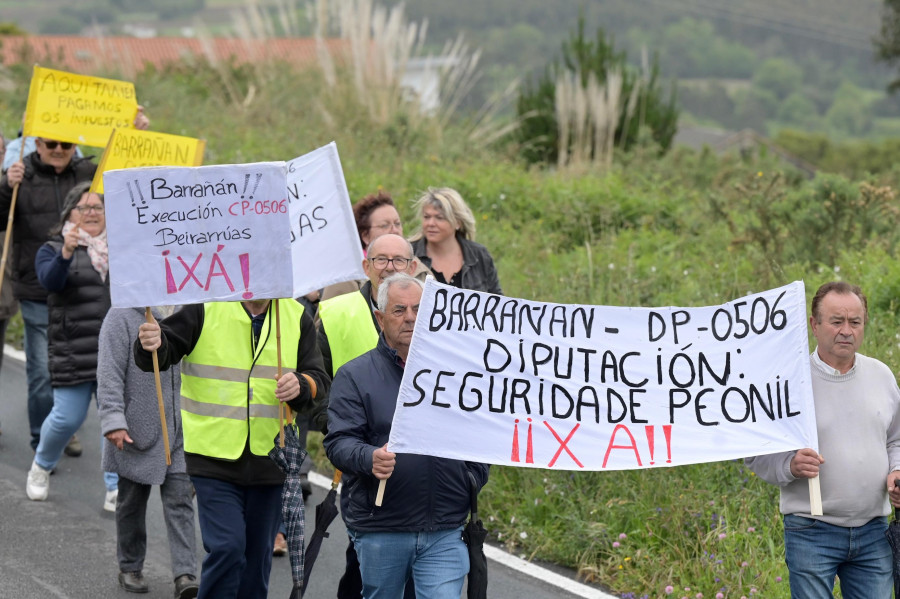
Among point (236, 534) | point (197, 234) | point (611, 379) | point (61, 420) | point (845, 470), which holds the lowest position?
point (61, 420)

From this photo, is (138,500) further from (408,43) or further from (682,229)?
(408,43)

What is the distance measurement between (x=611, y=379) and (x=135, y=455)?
2.59 m

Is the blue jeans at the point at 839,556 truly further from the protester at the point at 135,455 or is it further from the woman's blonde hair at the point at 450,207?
the woman's blonde hair at the point at 450,207

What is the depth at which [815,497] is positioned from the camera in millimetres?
4379

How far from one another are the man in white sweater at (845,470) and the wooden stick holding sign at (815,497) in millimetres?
35

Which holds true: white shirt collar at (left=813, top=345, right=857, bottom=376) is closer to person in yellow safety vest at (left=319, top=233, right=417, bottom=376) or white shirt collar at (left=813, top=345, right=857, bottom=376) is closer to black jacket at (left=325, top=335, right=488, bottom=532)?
black jacket at (left=325, top=335, right=488, bottom=532)

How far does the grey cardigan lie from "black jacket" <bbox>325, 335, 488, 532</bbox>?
5.81 ft

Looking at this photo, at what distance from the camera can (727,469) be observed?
21.7 feet

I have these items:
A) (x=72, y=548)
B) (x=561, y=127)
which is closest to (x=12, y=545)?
(x=72, y=548)

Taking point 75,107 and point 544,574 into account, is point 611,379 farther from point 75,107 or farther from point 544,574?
point 75,107

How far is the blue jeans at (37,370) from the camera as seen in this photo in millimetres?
7902

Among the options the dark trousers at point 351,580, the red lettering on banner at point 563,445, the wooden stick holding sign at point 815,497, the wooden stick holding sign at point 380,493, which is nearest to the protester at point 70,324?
the dark trousers at point 351,580

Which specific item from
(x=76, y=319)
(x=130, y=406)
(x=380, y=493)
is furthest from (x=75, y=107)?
(x=380, y=493)

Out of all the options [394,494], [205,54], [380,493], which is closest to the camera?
[380,493]
